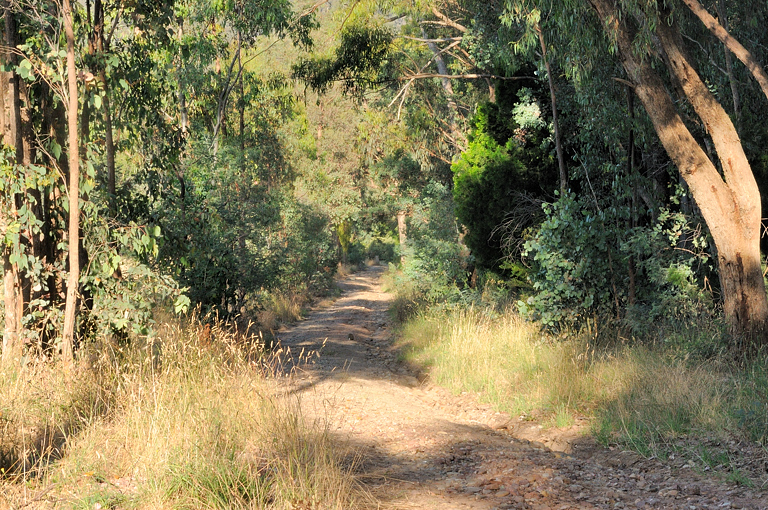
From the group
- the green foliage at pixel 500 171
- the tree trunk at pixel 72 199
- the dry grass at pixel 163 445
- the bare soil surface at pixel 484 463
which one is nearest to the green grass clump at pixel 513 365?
the bare soil surface at pixel 484 463

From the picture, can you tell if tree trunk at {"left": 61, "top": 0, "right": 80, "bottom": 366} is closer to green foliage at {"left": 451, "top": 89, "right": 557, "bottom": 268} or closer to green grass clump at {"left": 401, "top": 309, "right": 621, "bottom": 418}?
green grass clump at {"left": 401, "top": 309, "right": 621, "bottom": 418}

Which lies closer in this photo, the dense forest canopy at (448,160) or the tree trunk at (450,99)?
the dense forest canopy at (448,160)

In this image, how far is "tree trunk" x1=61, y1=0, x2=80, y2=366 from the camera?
5.98 m

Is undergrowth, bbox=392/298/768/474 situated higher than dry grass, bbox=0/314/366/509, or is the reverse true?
dry grass, bbox=0/314/366/509

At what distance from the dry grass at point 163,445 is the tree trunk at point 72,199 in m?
0.30

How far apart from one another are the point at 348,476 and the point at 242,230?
9634 millimetres

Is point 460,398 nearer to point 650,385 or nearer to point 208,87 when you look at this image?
point 650,385

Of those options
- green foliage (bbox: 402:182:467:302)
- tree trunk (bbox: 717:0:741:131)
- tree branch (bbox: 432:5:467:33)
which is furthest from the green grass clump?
tree branch (bbox: 432:5:467:33)

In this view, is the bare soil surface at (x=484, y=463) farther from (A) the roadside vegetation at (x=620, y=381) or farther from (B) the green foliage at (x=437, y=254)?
(B) the green foliage at (x=437, y=254)

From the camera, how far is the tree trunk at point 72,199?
19.6ft

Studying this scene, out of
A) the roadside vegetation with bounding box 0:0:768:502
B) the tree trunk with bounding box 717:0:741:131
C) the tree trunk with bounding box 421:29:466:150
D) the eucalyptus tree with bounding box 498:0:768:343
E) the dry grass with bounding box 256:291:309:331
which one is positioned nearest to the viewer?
the roadside vegetation with bounding box 0:0:768:502

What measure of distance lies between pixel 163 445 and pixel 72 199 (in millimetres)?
2675

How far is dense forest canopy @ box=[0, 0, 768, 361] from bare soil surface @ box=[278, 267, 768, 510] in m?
2.38

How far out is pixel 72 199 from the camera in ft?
20.3
